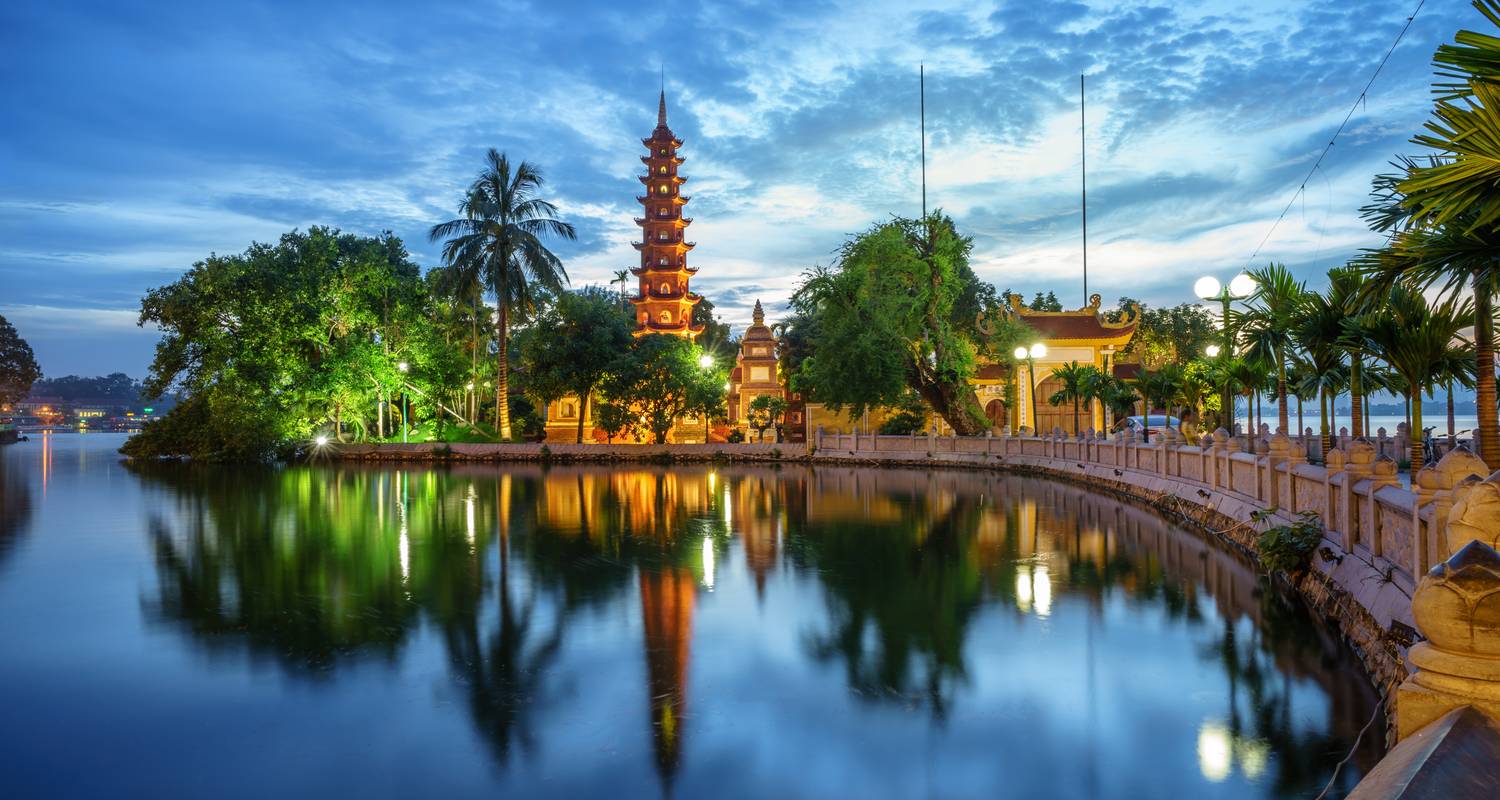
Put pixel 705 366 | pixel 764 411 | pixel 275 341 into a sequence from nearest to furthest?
Result: pixel 275 341
pixel 705 366
pixel 764 411

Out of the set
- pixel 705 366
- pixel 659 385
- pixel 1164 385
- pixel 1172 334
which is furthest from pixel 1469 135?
pixel 1172 334

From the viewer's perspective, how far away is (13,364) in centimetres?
7450

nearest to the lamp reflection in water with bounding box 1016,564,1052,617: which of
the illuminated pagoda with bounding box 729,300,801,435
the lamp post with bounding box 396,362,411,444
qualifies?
the lamp post with bounding box 396,362,411,444

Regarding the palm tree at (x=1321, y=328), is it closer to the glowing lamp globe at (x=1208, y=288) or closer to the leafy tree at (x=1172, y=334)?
the glowing lamp globe at (x=1208, y=288)

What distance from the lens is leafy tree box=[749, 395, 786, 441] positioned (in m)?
49.4

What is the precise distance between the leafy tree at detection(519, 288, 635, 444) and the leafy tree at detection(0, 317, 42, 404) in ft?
175

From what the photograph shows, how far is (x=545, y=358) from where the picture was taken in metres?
45.8

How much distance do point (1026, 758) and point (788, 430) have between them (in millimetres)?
44570

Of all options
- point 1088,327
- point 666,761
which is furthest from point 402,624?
point 1088,327

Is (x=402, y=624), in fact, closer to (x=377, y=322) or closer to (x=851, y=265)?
(x=851, y=265)

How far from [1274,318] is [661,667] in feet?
54.8

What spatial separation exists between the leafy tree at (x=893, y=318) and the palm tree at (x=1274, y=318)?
684 inches

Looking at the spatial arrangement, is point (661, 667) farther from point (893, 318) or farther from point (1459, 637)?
point (893, 318)

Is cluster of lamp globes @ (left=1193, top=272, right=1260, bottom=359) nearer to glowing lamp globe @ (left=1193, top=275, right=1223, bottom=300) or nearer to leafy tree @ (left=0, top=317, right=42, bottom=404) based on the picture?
glowing lamp globe @ (left=1193, top=275, right=1223, bottom=300)
